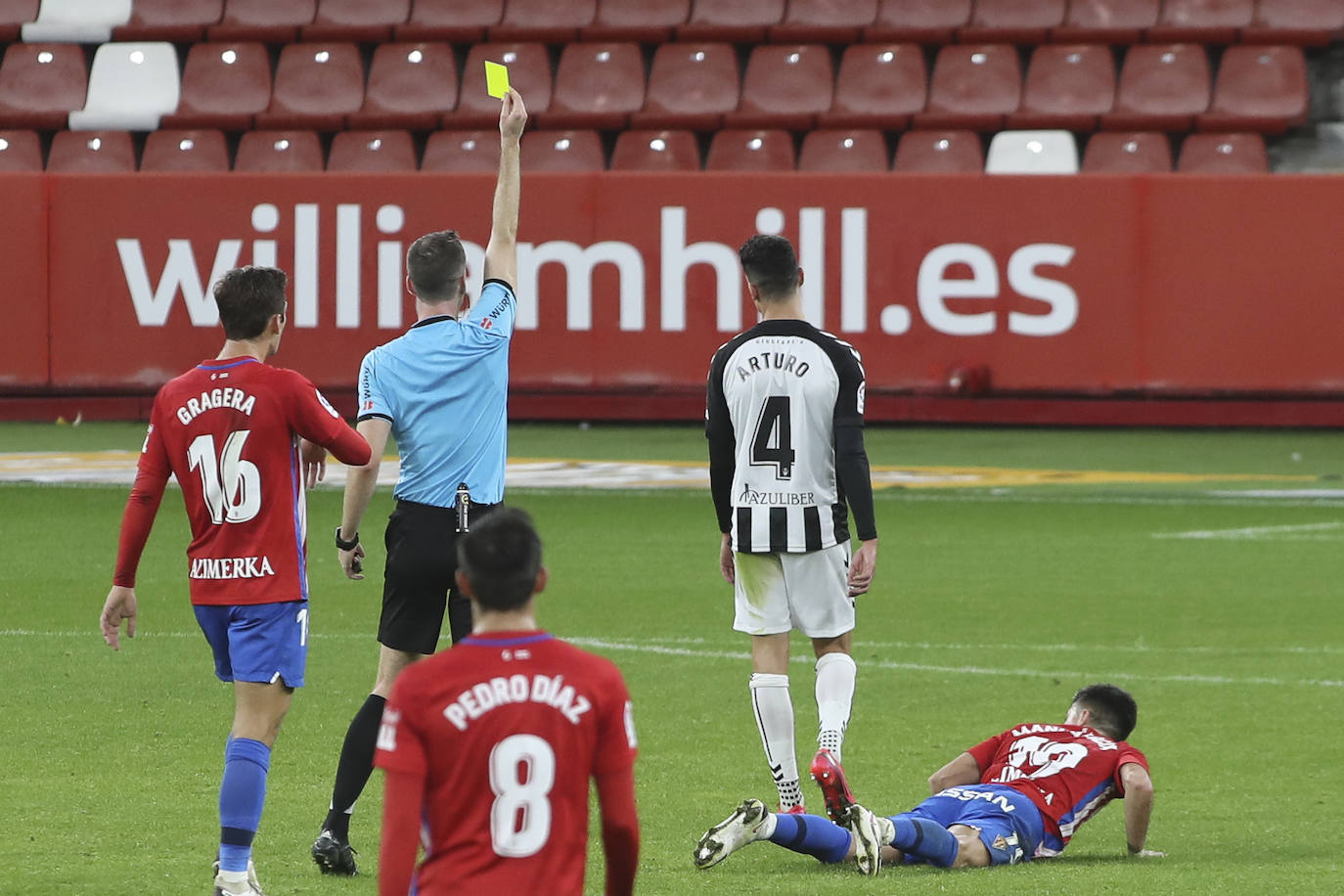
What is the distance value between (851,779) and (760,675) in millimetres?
1025

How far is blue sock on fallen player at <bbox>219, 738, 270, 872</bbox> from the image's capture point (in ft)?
17.0

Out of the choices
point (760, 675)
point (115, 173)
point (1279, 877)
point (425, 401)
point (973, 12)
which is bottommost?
point (1279, 877)

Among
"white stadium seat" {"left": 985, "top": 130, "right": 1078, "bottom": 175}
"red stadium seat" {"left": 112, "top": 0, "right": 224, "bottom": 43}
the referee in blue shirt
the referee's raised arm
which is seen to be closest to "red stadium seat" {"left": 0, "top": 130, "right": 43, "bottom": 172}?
"red stadium seat" {"left": 112, "top": 0, "right": 224, "bottom": 43}

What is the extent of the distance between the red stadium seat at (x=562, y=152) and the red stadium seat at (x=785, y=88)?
1.45 m

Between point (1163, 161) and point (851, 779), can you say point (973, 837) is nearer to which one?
point (851, 779)

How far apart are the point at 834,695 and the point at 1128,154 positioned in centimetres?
1472

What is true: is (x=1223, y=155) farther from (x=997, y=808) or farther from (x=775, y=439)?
(x=997, y=808)

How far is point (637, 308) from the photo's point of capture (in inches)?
742

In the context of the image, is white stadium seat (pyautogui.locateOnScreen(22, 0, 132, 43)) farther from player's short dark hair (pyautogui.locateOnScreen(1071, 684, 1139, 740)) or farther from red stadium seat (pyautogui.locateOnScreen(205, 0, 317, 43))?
player's short dark hair (pyautogui.locateOnScreen(1071, 684, 1139, 740))

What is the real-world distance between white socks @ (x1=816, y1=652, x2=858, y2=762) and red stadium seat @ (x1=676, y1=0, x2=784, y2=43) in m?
16.0

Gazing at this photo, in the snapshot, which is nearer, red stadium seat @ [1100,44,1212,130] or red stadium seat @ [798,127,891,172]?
red stadium seat @ [798,127,891,172]

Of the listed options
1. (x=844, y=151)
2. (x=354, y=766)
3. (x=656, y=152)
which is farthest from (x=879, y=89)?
(x=354, y=766)

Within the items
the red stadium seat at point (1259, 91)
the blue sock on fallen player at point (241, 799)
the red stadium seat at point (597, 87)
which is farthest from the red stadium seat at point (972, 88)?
the blue sock on fallen player at point (241, 799)

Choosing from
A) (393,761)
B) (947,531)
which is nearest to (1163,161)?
(947,531)
